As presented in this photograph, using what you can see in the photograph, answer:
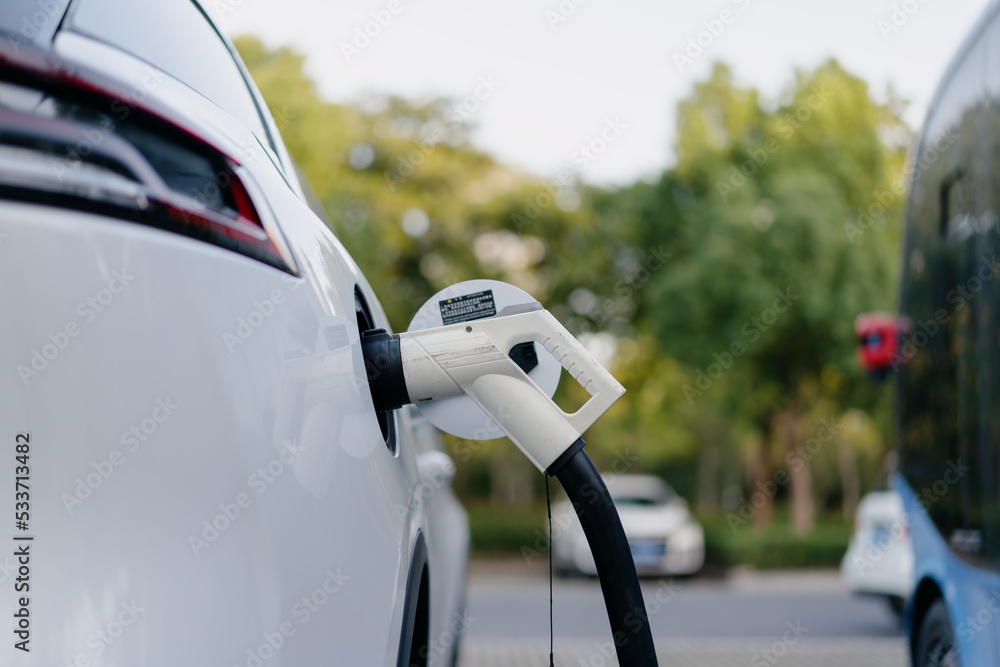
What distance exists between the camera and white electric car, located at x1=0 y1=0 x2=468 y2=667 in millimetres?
1174

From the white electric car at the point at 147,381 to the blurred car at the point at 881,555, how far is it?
25.3ft

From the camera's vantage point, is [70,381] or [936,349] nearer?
[70,381]

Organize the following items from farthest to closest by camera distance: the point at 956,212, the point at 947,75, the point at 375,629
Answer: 1. the point at 947,75
2. the point at 956,212
3. the point at 375,629

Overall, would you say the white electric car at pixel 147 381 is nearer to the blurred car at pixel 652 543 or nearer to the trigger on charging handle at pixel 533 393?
the trigger on charging handle at pixel 533 393

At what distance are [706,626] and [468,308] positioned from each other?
8.78 m

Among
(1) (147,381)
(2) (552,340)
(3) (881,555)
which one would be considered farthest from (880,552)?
(1) (147,381)

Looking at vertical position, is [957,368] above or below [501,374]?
above

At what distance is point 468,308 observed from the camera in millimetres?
1639

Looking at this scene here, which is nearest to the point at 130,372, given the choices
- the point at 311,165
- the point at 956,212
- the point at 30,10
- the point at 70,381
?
the point at 70,381

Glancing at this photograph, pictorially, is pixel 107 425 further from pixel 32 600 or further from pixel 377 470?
pixel 377 470

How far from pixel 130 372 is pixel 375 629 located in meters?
0.57

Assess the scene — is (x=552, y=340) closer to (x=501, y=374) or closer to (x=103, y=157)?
(x=501, y=374)

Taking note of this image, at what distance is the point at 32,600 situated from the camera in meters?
1.17

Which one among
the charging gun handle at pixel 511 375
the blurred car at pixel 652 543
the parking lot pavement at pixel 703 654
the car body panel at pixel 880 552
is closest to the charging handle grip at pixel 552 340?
the charging gun handle at pixel 511 375
